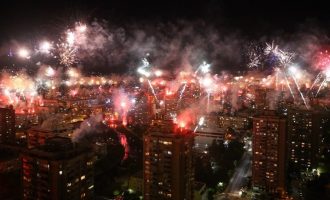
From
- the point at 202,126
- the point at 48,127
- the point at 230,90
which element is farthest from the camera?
the point at 230,90

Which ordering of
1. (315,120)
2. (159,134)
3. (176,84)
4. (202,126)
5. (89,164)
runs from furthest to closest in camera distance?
1. (176,84)
2. (202,126)
3. (315,120)
4. (159,134)
5. (89,164)

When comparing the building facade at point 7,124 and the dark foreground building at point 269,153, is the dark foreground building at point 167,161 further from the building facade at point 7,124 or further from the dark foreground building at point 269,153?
the building facade at point 7,124

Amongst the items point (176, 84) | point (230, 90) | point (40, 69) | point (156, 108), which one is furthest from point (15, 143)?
point (230, 90)

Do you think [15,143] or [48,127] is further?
[15,143]

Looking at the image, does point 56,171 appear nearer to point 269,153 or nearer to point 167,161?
point 167,161

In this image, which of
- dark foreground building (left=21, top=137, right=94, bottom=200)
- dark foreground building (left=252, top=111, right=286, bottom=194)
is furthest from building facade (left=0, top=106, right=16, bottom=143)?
dark foreground building (left=252, top=111, right=286, bottom=194)

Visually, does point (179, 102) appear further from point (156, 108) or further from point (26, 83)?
point (26, 83)

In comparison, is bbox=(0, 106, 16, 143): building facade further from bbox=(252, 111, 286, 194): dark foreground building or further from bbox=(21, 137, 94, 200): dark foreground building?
bbox=(252, 111, 286, 194): dark foreground building
